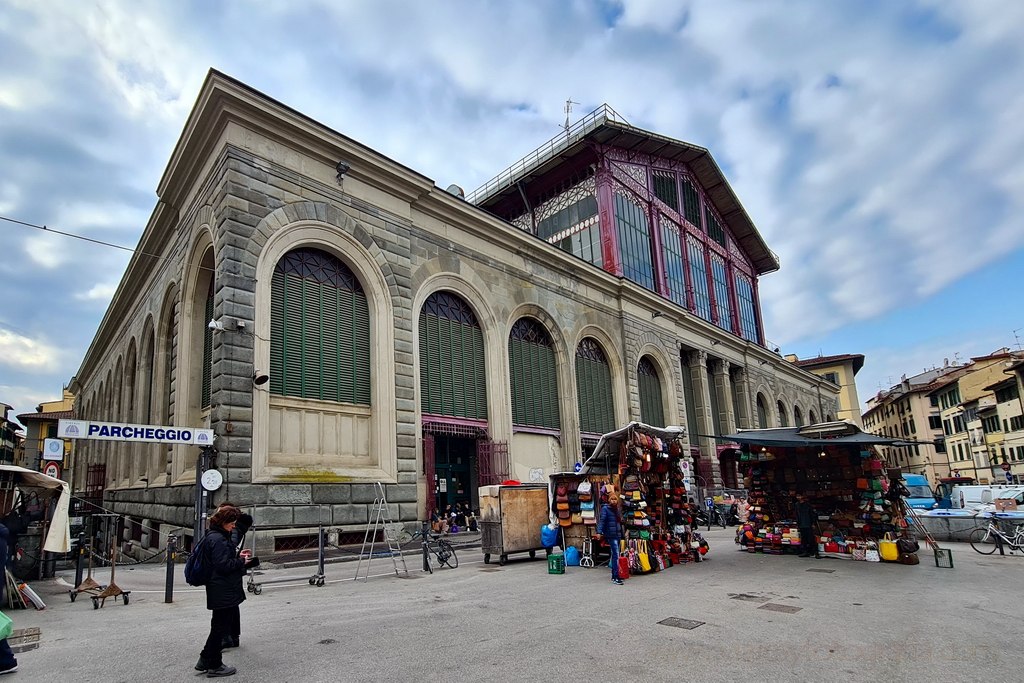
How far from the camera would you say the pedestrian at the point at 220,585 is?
5.82 meters

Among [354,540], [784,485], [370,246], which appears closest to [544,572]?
[354,540]

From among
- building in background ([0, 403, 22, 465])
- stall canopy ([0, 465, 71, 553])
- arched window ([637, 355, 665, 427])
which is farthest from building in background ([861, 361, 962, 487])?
building in background ([0, 403, 22, 465])

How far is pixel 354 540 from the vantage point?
16.5 meters

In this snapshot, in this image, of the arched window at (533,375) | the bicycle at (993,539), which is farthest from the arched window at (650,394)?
the bicycle at (993,539)

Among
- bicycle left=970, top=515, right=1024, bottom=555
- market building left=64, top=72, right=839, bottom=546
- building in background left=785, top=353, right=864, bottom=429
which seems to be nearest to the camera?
bicycle left=970, top=515, right=1024, bottom=555

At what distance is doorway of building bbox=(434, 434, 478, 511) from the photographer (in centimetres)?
2214

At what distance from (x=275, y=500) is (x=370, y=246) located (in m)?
8.02

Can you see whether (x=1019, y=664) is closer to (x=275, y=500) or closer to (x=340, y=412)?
(x=275, y=500)

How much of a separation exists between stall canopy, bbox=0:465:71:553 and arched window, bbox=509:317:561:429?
1543 centimetres

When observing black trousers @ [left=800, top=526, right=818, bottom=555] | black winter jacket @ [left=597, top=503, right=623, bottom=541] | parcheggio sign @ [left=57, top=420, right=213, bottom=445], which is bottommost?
black trousers @ [left=800, top=526, right=818, bottom=555]

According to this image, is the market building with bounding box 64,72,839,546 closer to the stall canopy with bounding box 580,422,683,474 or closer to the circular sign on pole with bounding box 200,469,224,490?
the circular sign on pole with bounding box 200,469,224,490

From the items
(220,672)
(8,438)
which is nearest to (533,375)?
(220,672)

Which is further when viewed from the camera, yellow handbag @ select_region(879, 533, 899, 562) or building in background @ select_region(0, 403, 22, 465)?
building in background @ select_region(0, 403, 22, 465)

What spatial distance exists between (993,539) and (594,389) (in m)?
15.7
